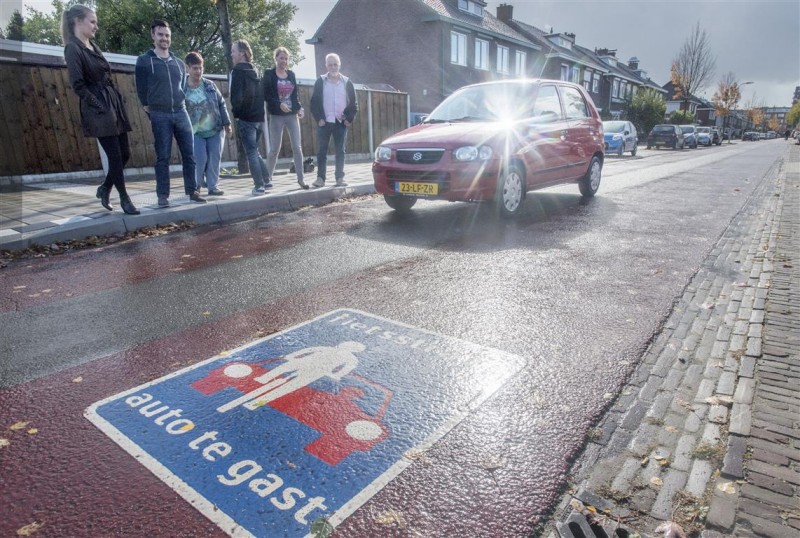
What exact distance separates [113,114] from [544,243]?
204 inches

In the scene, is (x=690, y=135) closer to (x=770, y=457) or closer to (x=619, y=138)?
(x=619, y=138)

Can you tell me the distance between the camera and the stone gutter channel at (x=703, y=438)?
1715 millimetres

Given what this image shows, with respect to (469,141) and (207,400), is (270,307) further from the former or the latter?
(469,141)

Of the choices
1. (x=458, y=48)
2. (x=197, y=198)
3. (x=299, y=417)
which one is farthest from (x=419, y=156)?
(x=458, y=48)

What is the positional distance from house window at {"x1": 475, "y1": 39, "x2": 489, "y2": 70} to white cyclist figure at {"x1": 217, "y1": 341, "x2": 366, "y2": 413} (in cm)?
→ 3154

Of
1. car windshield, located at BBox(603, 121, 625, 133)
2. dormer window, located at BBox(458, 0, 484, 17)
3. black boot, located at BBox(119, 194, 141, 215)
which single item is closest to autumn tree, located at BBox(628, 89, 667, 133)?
dormer window, located at BBox(458, 0, 484, 17)

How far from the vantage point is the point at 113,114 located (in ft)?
19.5

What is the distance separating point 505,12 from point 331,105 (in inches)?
1389

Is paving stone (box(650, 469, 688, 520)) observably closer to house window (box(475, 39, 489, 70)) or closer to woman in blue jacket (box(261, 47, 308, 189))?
woman in blue jacket (box(261, 47, 308, 189))

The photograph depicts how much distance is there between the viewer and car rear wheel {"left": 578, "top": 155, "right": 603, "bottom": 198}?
8.98 metres

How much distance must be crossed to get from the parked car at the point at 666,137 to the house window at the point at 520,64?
9.79 metres

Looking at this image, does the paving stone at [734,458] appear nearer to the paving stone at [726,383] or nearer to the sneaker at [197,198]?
the paving stone at [726,383]

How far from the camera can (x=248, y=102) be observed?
8.11m

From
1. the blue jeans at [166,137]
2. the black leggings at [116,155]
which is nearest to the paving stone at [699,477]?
the black leggings at [116,155]
